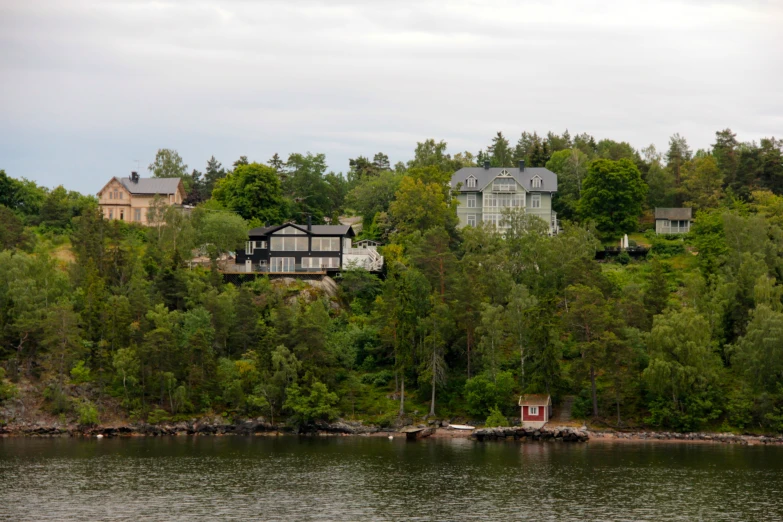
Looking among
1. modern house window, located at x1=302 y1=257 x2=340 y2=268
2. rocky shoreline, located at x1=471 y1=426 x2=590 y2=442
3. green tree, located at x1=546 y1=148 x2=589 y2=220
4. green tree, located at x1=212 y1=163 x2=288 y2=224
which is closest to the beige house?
green tree, located at x1=212 y1=163 x2=288 y2=224

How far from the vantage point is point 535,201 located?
124 meters

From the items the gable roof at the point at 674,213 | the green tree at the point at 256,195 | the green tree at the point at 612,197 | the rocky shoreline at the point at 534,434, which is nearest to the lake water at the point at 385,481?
the rocky shoreline at the point at 534,434

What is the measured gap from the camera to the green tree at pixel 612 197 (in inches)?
4651

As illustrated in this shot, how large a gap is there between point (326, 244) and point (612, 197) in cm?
3580

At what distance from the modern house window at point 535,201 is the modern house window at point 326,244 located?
2916 cm

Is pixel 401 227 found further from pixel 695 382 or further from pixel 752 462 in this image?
pixel 752 462

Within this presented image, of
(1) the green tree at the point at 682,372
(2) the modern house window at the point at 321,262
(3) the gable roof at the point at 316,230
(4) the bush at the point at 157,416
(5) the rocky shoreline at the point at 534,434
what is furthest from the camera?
(3) the gable roof at the point at 316,230

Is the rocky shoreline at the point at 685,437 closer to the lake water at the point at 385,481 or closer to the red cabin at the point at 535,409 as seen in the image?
the lake water at the point at 385,481

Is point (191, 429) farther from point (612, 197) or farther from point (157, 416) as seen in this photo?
point (612, 197)

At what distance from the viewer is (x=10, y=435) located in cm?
8275

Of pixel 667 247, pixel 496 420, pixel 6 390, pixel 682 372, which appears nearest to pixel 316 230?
pixel 496 420

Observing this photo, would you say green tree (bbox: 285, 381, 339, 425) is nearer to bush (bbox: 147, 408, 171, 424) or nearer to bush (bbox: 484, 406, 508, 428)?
bush (bbox: 147, 408, 171, 424)

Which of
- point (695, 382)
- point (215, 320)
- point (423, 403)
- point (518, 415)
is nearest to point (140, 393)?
point (215, 320)

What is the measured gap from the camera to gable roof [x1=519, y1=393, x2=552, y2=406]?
8100 cm
